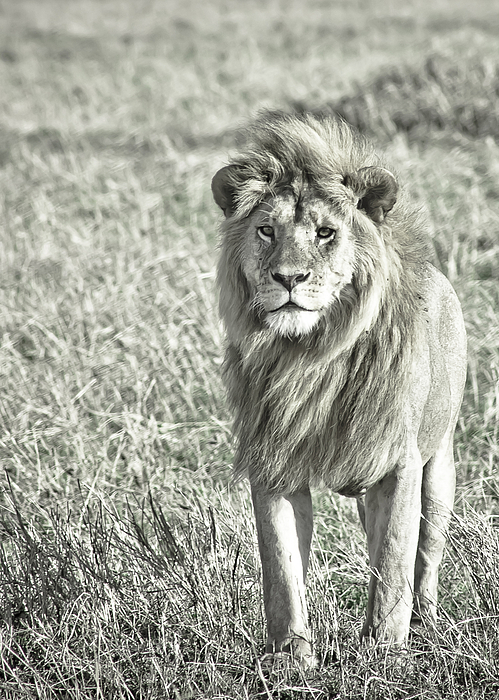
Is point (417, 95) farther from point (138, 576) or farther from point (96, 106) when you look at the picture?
point (138, 576)

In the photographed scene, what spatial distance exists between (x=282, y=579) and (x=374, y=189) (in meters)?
1.31

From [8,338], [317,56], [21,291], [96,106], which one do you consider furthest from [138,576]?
[317,56]

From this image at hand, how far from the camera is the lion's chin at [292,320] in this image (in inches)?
115

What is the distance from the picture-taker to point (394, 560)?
121 inches

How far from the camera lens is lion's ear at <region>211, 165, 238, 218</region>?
3.14 m

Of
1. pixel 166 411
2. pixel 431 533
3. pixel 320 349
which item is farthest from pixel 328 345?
pixel 166 411

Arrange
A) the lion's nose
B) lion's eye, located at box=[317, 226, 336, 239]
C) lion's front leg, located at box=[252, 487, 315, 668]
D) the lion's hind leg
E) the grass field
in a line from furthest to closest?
1. the lion's hind leg
2. the grass field
3. lion's front leg, located at box=[252, 487, 315, 668]
4. lion's eye, located at box=[317, 226, 336, 239]
5. the lion's nose

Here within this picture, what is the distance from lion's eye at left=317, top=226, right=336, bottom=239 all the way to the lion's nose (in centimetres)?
16

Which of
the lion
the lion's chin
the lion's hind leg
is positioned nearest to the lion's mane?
the lion

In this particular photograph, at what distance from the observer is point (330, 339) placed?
3.08 metres

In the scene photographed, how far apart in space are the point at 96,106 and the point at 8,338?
8.16 m

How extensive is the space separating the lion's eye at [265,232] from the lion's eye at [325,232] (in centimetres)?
15

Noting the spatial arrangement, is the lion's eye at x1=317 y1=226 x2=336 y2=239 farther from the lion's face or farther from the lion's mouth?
the lion's mouth

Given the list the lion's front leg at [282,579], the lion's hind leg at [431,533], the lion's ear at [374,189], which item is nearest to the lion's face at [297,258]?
the lion's ear at [374,189]
